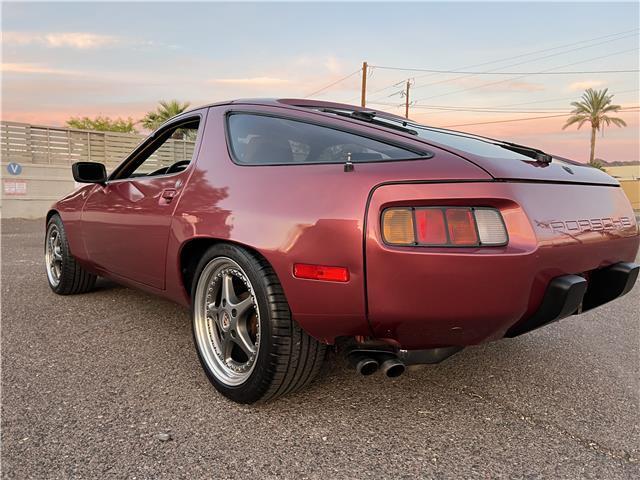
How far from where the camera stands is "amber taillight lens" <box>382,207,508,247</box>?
178 cm

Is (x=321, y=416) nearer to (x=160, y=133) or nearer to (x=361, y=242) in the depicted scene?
(x=361, y=242)

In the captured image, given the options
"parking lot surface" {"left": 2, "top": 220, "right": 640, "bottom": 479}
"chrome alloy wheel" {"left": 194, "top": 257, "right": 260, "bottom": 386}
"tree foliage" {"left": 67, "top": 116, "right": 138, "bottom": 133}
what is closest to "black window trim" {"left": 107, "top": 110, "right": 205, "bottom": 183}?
"chrome alloy wheel" {"left": 194, "top": 257, "right": 260, "bottom": 386}

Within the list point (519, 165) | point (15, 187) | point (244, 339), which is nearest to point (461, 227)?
point (519, 165)

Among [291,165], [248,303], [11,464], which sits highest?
[291,165]

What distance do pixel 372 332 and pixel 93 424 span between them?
125 centimetres

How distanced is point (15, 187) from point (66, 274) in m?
13.9

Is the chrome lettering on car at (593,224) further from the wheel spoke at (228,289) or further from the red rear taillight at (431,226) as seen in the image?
the wheel spoke at (228,289)

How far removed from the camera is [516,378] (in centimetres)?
271

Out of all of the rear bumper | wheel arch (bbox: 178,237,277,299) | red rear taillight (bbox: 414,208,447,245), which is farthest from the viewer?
wheel arch (bbox: 178,237,277,299)

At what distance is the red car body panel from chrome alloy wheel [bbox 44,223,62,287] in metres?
2.56

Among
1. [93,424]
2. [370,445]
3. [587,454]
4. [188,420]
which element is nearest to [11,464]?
[93,424]

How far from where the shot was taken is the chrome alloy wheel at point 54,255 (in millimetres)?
4395

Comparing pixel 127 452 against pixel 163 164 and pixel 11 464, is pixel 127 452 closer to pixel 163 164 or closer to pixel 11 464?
pixel 11 464

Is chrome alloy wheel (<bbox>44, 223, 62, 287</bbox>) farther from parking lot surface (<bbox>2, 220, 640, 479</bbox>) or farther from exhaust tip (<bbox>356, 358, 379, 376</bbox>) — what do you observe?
exhaust tip (<bbox>356, 358, 379, 376</bbox>)
